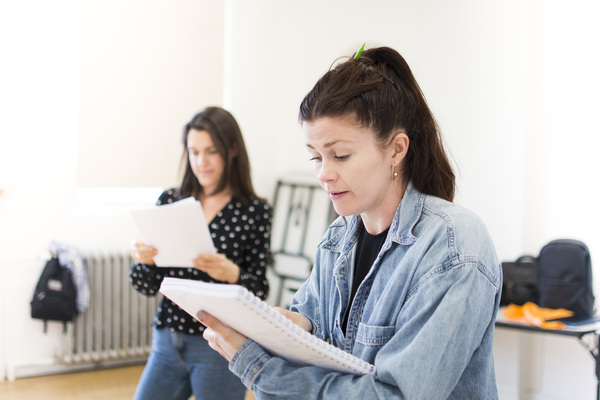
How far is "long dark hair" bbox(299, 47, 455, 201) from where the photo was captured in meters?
1.18

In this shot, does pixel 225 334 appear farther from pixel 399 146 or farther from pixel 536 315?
pixel 536 315

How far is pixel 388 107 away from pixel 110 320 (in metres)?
3.40

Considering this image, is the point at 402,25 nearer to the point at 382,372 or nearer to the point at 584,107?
the point at 584,107

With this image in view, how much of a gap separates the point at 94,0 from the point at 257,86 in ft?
4.21

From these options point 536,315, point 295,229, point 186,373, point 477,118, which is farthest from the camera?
point 295,229

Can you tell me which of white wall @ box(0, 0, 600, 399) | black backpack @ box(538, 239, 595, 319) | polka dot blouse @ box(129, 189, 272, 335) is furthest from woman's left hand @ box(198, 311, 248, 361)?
black backpack @ box(538, 239, 595, 319)

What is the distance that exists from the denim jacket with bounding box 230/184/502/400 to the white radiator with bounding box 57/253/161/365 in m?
3.14

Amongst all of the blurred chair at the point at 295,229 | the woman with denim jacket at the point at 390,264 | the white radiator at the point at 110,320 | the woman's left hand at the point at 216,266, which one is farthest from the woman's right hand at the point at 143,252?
the blurred chair at the point at 295,229

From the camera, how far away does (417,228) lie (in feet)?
3.87

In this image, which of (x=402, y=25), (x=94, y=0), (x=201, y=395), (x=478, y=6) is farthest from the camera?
(x=94, y=0)

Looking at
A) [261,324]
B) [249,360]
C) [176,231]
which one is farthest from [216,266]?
[261,324]

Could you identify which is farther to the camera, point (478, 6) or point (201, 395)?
point (478, 6)

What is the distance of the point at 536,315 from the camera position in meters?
2.86

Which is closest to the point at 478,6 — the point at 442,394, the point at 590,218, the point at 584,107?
the point at 584,107
